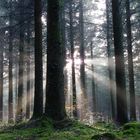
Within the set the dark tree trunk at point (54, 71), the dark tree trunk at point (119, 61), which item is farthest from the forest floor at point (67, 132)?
the dark tree trunk at point (119, 61)

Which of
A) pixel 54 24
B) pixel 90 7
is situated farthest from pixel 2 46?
pixel 54 24

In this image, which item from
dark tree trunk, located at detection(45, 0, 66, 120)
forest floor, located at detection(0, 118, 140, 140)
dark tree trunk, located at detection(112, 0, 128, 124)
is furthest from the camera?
dark tree trunk, located at detection(112, 0, 128, 124)

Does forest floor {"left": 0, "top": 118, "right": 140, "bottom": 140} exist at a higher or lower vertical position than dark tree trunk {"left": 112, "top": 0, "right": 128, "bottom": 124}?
lower

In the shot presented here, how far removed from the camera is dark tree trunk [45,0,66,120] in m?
11.7

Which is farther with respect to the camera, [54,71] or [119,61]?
[119,61]

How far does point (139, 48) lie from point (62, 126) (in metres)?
25.6

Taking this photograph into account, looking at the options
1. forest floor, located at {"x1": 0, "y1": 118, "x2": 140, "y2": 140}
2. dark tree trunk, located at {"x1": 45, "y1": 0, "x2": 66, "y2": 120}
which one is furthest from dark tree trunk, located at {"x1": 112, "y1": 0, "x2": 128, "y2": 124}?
forest floor, located at {"x1": 0, "y1": 118, "x2": 140, "y2": 140}

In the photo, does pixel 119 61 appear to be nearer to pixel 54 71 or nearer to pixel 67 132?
pixel 54 71

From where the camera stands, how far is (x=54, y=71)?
38.9 ft

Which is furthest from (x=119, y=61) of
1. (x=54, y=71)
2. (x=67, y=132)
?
(x=67, y=132)

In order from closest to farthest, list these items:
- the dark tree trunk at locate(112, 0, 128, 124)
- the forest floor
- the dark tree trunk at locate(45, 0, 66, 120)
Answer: the forest floor, the dark tree trunk at locate(45, 0, 66, 120), the dark tree trunk at locate(112, 0, 128, 124)

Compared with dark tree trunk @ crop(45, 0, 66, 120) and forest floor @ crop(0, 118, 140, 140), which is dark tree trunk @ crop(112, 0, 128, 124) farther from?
forest floor @ crop(0, 118, 140, 140)

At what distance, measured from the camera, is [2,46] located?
37.2 meters

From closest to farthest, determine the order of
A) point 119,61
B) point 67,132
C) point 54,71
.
→ 1. point 67,132
2. point 54,71
3. point 119,61
